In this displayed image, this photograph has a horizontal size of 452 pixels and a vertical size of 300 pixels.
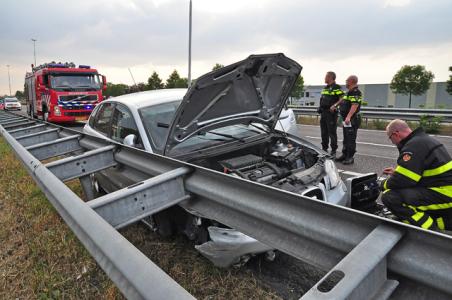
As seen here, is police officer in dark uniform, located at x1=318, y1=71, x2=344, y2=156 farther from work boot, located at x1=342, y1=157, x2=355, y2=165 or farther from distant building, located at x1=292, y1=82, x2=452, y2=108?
distant building, located at x1=292, y1=82, x2=452, y2=108

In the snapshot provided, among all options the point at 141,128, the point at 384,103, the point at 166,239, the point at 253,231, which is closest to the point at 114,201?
the point at 253,231

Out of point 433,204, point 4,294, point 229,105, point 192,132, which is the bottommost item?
point 4,294

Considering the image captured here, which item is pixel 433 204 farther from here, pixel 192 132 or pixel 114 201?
pixel 114 201

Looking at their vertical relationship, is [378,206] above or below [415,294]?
below

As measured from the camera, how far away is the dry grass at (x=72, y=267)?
251 centimetres

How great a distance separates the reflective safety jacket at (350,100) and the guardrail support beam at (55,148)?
5478 millimetres

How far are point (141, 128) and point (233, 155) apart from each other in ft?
3.68

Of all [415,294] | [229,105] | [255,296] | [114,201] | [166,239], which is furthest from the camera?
[229,105]

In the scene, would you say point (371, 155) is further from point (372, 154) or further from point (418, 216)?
point (418, 216)

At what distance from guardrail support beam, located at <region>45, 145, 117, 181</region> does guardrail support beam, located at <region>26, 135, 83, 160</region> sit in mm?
1018

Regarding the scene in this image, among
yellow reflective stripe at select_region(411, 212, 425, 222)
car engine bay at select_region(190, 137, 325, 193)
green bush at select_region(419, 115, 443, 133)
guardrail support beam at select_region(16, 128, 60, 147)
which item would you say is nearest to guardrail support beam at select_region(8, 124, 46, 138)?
guardrail support beam at select_region(16, 128, 60, 147)

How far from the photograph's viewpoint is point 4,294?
2.50 m

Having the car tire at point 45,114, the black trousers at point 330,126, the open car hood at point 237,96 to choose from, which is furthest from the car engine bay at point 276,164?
the car tire at point 45,114

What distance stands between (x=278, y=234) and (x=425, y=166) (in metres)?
2.14
